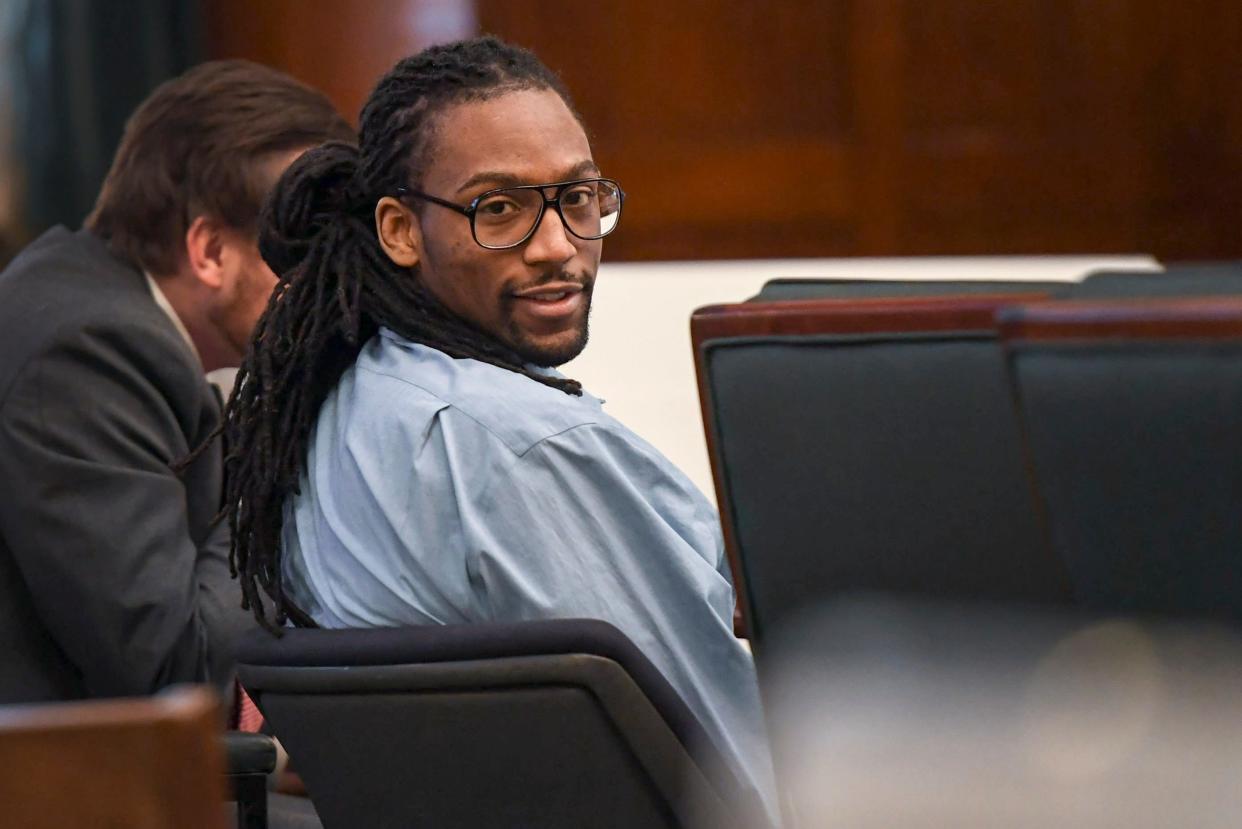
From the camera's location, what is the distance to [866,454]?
100cm

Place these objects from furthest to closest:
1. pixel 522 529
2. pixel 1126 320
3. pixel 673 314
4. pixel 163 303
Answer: pixel 673 314 < pixel 163 303 < pixel 522 529 < pixel 1126 320

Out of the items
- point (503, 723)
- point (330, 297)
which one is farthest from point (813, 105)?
point (503, 723)

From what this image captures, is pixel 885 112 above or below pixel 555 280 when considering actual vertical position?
below

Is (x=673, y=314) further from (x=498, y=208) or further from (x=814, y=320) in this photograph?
(x=814, y=320)

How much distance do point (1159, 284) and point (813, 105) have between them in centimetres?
305

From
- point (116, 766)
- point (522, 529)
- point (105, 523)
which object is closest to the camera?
point (116, 766)

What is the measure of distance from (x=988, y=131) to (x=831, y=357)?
2940 mm

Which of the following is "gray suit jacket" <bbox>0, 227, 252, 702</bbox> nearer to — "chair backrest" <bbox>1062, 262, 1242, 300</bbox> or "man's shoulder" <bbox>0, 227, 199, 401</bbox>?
"man's shoulder" <bbox>0, 227, 199, 401</bbox>

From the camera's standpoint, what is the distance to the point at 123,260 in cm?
213

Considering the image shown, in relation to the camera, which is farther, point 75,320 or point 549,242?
point 75,320

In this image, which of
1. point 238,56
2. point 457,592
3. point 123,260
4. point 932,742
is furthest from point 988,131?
point 932,742

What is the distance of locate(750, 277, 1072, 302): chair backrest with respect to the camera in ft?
3.27

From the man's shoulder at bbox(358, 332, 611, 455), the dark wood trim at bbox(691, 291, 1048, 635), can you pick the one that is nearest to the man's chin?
the man's shoulder at bbox(358, 332, 611, 455)

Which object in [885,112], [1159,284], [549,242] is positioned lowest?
[885,112]
